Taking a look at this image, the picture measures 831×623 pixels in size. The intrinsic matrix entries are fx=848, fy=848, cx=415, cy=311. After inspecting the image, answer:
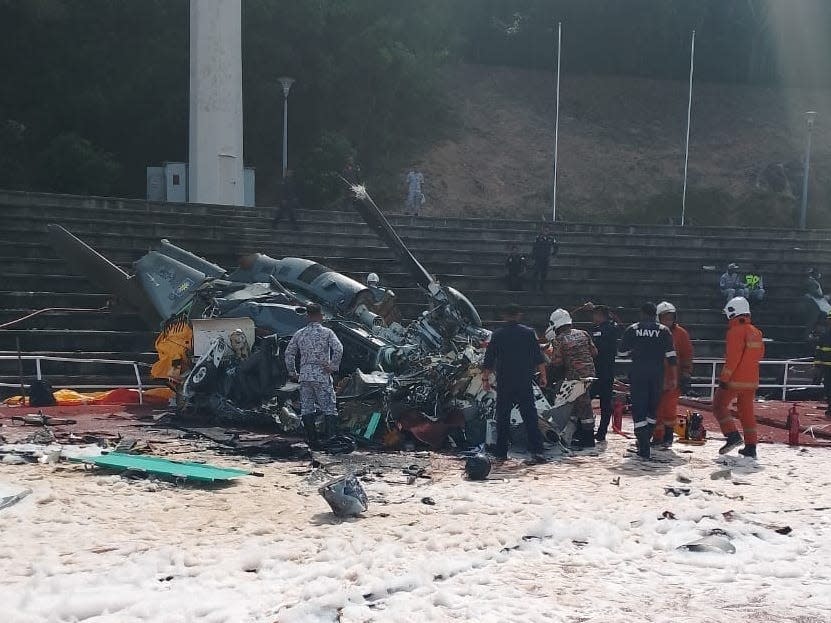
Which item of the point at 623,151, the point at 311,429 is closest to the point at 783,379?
the point at 311,429

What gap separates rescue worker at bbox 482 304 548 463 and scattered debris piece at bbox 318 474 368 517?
2526 millimetres

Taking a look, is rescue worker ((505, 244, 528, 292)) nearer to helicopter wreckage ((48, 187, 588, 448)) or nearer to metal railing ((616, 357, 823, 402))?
metal railing ((616, 357, 823, 402))

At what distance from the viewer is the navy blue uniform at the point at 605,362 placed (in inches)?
386

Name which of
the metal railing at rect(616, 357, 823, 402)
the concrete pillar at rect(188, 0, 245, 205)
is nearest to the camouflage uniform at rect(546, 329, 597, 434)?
the metal railing at rect(616, 357, 823, 402)

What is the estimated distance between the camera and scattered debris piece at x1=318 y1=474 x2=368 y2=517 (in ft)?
20.2

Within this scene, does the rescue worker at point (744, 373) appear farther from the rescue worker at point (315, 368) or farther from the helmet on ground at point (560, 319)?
the rescue worker at point (315, 368)

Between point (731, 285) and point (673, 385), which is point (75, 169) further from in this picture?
point (673, 385)

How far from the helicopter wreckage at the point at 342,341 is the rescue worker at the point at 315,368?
1.75 feet

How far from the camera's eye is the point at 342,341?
1061cm

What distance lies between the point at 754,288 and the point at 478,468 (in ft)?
46.2

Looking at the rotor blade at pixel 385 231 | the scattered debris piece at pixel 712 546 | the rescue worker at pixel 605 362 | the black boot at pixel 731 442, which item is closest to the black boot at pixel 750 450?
the black boot at pixel 731 442

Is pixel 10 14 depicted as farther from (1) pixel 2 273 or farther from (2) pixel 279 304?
(2) pixel 279 304

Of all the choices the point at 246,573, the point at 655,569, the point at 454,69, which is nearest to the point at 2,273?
the point at 246,573

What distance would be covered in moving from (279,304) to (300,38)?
25768 mm
